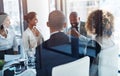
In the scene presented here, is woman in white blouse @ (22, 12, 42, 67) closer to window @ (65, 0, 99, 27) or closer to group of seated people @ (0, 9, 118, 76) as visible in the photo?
group of seated people @ (0, 9, 118, 76)

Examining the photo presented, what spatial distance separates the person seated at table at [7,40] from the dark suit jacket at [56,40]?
208 mm

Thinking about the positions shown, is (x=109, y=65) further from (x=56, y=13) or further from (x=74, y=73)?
(x=56, y=13)

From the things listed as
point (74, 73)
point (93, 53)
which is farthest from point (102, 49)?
point (74, 73)

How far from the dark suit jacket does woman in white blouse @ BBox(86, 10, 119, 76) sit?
19 cm

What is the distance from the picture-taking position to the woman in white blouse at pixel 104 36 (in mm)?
1614

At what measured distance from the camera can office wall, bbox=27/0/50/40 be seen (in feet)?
4.83

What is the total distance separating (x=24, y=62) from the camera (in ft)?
5.08

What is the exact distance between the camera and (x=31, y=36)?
1525 mm

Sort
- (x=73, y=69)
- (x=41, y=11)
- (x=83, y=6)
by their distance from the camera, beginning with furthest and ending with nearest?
(x=83, y=6) < (x=41, y=11) < (x=73, y=69)

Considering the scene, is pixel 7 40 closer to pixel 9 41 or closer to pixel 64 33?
pixel 9 41

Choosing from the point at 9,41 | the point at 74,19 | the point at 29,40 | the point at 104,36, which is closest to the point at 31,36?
the point at 29,40

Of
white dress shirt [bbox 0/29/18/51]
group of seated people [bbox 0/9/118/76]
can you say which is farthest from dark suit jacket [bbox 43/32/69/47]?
white dress shirt [bbox 0/29/18/51]

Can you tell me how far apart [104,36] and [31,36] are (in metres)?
0.53

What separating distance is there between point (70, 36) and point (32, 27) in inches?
11.0
